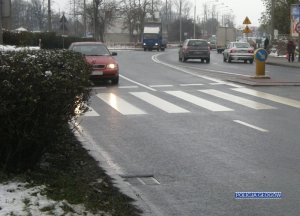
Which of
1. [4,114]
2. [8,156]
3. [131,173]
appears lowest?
[131,173]

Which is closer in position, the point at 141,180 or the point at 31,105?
the point at 31,105

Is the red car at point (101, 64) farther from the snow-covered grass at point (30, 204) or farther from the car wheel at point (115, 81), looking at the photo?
the snow-covered grass at point (30, 204)

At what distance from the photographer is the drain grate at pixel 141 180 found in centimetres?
689

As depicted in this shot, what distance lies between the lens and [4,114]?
5.88 meters

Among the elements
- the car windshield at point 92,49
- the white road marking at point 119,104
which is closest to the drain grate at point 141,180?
the white road marking at point 119,104

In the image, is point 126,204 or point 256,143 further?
point 256,143

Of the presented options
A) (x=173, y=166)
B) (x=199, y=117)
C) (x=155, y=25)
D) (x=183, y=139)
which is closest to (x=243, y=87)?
(x=199, y=117)

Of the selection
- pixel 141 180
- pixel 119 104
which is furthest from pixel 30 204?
pixel 119 104

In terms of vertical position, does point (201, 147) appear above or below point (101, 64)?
below

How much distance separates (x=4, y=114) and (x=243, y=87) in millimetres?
14345

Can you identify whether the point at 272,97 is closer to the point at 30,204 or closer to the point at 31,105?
the point at 31,105

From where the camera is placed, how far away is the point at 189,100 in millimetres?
15500

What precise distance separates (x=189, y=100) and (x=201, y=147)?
21.4 ft

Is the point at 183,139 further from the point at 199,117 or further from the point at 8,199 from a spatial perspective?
the point at 8,199
